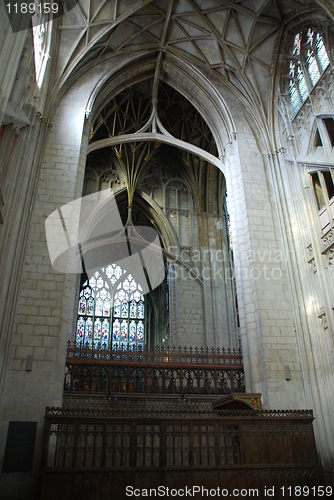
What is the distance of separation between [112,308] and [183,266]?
742 centimetres

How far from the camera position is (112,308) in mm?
23750

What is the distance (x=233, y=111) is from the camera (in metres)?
13.8

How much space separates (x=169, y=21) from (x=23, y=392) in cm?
1239

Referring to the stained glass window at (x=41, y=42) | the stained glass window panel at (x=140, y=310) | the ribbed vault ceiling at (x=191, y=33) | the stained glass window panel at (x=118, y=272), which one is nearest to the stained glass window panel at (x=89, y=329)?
the stained glass window panel at (x=140, y=310)

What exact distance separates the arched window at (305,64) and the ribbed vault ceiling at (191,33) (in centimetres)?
85

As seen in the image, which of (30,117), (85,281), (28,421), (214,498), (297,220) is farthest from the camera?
(85,281)

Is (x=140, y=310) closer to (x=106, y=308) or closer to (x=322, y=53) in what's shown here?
(x=106, y=308)

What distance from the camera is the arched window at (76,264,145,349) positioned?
22.9 meters

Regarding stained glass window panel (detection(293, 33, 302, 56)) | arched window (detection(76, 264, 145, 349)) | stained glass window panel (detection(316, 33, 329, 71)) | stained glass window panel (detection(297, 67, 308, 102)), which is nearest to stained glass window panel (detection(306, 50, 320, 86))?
stained glass window panel (detection(316, 33, 329, 71))

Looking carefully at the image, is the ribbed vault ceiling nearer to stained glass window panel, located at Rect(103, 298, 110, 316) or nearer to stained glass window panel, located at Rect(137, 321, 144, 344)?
stained glass window panel, located at Rect(103, 298, 110, 316)

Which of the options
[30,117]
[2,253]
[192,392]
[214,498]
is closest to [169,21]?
[30,117]

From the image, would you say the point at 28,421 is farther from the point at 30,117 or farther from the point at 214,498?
the point at 30,117

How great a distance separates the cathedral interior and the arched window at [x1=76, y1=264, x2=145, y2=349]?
6.65m

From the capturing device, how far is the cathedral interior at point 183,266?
26.2 feet
